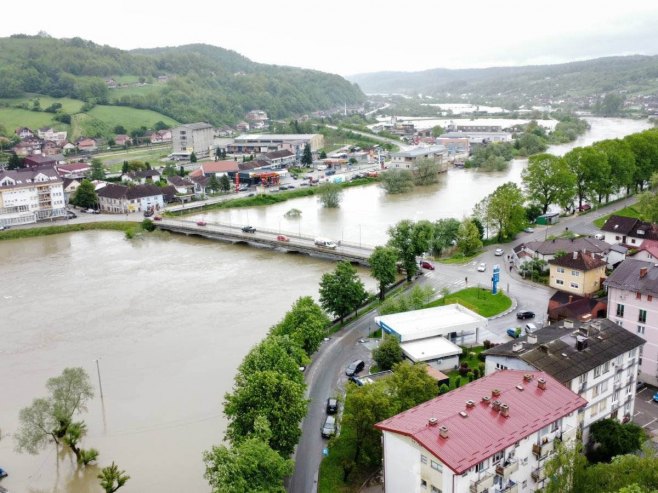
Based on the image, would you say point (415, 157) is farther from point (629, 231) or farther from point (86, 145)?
point (86, 145)

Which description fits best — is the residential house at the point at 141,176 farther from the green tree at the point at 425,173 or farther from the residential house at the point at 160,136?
the residential house at the point at 160,136

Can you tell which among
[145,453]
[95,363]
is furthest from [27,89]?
[145,453]

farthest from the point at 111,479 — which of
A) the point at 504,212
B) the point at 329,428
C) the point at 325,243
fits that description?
the point at 504,212

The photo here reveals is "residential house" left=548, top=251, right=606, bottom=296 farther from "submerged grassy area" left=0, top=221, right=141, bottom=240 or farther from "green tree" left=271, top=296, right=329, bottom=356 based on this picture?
"submerged grassy area" left=0, top=221, right=141, bottom=240

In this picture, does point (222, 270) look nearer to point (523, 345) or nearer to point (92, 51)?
point (523, 345)

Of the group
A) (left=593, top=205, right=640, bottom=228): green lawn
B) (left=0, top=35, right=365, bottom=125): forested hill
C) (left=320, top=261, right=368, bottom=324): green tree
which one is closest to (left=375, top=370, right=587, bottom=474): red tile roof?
(left=320, top=261, right=368, bottom=324): green tree

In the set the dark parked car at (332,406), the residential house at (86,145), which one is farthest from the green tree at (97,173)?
the dark parked car at (332,406)
